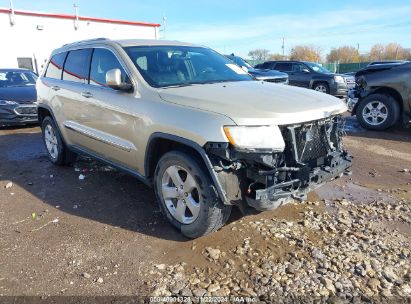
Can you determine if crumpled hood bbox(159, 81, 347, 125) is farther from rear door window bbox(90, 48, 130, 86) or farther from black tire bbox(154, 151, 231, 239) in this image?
rear door window bbox(90, 48, 130, 86)

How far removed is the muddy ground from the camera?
295cm

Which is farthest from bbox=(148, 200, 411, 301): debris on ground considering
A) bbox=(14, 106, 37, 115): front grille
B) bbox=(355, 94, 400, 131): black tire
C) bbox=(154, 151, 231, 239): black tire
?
bbox=(14, 106, 37, 115): front grille

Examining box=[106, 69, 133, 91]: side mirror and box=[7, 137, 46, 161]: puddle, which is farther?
box=[7, 137, 46, 161]: puddle

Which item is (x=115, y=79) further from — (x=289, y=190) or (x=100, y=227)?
(x=289, y=190)

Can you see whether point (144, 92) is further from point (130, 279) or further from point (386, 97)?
point (386, 97)

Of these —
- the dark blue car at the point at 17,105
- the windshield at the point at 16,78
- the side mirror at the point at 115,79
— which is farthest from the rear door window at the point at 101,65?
the windshield at the point at 16,78

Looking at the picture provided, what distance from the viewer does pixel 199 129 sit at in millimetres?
2994

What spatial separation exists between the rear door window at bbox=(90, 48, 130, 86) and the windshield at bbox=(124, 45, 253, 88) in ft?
0.67

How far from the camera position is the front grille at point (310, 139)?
119 inches

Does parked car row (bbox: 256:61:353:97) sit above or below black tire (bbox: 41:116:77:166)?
above

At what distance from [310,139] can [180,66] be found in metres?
1.74

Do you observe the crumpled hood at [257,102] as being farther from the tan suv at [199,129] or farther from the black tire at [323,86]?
the black tire at [323,86]

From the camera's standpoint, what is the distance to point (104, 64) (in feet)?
14.0

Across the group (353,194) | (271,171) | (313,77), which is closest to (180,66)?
(271,171)
